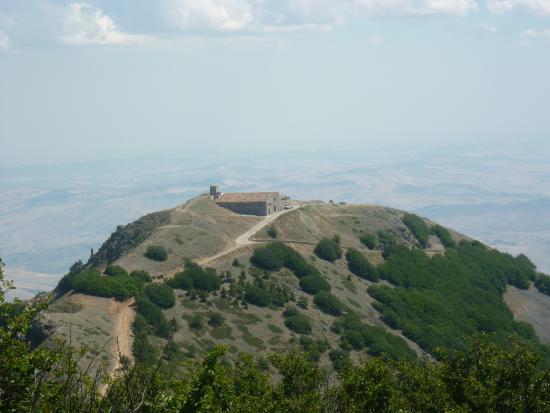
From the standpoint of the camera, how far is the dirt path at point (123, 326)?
64625 millimetres

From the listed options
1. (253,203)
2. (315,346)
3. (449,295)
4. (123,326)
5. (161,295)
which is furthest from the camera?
(253,203)

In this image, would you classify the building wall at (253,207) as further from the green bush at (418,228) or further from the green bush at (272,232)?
the green bush at (418,228)

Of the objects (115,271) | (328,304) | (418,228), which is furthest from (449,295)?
(115,271)

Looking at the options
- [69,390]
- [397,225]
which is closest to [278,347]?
[69,390]

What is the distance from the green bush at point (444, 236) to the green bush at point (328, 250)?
30196mm

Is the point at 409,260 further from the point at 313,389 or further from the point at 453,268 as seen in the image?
the point at 313,389

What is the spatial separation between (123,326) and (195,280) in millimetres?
15020

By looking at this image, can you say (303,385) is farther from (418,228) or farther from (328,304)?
(418,228)

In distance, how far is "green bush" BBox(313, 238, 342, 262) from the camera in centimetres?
10538

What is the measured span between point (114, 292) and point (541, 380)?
47.5 metres

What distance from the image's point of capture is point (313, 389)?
1603 inches

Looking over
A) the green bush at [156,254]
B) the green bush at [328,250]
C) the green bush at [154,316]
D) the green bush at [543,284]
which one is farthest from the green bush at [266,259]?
the green bush at [543,284]

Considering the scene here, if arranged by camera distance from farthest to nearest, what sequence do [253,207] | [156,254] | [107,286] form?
1. [253,207]
2. [156,254]
3. [107,286]

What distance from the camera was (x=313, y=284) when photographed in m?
93.2
